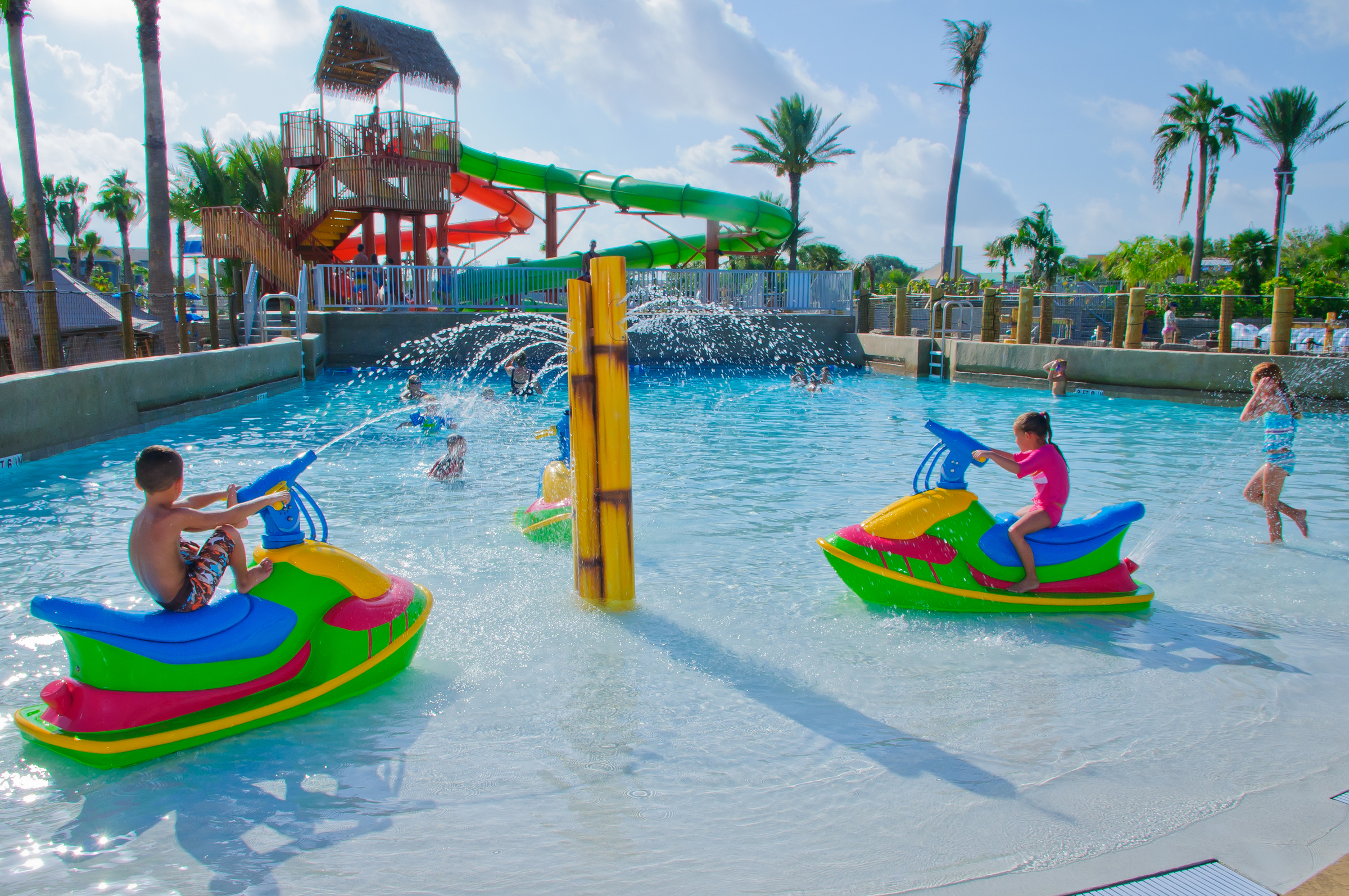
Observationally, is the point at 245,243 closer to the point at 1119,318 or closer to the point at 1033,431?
the point at 1119,318

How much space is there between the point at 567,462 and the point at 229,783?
3.92 meters

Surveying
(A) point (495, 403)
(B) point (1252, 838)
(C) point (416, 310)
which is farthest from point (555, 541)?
(C) point (416, 310)

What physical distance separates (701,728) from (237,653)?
199cm

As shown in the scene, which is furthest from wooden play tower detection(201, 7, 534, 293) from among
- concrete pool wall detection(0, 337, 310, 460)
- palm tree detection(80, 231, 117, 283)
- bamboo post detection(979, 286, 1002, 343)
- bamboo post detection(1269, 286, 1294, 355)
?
palm tree detection(80, 231, 117, 283)

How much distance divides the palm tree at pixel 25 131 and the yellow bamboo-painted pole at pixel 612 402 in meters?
19.1

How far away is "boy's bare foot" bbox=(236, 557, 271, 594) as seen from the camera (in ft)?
12.5

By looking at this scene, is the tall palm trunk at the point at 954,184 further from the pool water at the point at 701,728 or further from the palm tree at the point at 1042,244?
the pool water at the point at 701,728

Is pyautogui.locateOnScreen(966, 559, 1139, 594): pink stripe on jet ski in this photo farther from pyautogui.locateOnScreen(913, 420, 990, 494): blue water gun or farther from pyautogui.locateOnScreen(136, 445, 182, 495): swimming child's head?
pyautogui.locateOnScreen(136, 445, 182, 495): swimming child's head

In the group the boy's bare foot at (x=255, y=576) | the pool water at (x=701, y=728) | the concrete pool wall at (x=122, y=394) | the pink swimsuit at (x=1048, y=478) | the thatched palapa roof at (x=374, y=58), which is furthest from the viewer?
the thatched palapa roof at (x=374, y=58)

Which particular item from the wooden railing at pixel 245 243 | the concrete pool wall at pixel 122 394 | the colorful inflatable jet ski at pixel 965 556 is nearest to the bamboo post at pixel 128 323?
the concrete pool wall at pixel 122 394

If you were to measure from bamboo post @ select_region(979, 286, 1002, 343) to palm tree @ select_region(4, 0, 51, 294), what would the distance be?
→ 21.1 metres

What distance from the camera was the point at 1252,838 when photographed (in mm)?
3064

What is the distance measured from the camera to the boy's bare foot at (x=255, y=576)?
3.80m

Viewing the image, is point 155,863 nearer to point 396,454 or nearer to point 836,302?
point 396,454
